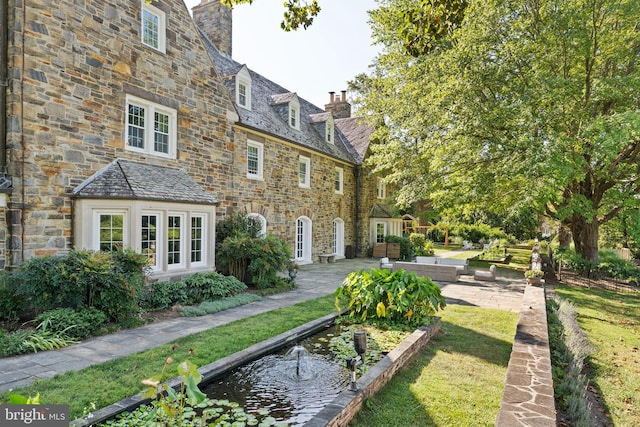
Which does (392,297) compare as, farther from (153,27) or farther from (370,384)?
(153,27)

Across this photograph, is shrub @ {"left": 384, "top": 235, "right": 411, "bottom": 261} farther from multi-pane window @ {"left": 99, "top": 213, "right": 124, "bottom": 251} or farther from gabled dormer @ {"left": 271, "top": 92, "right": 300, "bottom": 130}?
multi-pane window @ {"left": 99, "top": 213, "right": 124, "bottom": 251}

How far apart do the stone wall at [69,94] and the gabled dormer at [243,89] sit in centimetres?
344

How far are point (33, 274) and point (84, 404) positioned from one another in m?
4.23

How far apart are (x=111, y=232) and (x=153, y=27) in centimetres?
627

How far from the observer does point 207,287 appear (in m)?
10.5

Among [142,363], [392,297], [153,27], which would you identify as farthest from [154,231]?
[392,297]

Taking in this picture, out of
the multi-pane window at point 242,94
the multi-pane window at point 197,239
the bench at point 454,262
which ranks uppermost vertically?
the multi-pane window at point 242,94

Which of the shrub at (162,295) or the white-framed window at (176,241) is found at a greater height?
the white-framed window at (176,241)

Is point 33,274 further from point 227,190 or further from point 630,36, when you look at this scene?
point 630,36

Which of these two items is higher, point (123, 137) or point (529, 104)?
point (529, 104)

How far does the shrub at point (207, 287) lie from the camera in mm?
10125

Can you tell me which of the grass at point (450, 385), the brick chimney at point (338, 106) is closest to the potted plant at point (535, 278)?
the grass at point (450, 385)

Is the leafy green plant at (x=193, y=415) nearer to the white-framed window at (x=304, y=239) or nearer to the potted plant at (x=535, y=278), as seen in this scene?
the potted plant at (x=535, y=278)

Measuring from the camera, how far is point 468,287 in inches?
528
